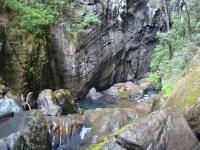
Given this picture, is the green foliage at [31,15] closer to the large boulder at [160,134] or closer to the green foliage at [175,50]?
the green foliage at [175,50]

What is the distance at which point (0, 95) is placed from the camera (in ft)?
42.6

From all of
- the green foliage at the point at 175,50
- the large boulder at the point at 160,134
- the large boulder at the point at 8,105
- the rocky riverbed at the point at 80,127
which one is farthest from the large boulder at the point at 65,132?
the green foliage at the point at 175,50

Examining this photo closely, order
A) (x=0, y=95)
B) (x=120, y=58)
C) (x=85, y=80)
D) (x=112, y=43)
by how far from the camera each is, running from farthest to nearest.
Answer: (x=120, y=58), (x=112, y=43), (x=85, y=80), (x=0, y=95)

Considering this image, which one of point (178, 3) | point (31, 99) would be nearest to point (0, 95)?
point (31, 99)

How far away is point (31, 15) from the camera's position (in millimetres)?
18438

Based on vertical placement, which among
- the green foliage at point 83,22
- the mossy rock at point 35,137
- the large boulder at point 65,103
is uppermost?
the green foliage at point 83,22

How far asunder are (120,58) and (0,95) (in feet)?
54.0

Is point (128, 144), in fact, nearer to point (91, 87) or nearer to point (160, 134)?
point (160, 134)

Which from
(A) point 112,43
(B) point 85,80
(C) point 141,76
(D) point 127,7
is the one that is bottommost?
(C) point 141,76

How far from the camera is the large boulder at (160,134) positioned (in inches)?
292

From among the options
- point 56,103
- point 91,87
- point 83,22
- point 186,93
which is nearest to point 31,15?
point 83,22

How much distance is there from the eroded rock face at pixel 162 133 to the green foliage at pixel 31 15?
11791mm

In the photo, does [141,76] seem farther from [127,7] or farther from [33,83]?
[33,83]

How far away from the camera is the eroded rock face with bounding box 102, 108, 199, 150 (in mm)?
7461
